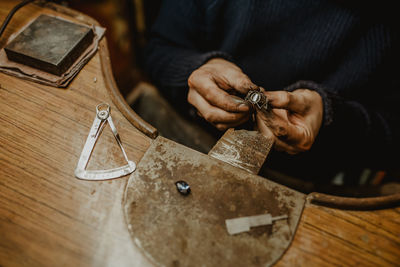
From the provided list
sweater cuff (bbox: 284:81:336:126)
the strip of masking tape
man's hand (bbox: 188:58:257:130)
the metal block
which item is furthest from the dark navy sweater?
the strip of masking tape

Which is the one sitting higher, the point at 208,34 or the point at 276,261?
the point at 208,34

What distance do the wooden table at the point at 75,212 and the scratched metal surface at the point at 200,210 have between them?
0.04m

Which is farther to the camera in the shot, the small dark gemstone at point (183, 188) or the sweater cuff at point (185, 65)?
the sweater cuff at point (185, 65)

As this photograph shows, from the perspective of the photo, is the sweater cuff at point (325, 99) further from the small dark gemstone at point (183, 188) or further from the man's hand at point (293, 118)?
the small dark gemstone at point (183, 188)

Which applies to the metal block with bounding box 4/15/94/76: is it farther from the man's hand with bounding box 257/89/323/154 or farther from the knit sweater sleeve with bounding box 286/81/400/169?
the knit sweater sleeve with bounding box 286/81/400/169

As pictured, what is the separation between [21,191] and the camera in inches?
25.7

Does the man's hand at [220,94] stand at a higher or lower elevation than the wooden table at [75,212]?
higher

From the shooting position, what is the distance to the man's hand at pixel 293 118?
0.86 metres

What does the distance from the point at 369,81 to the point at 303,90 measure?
18.7 inches

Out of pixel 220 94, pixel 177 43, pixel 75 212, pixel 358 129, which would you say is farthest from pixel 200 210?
pixel 177 43

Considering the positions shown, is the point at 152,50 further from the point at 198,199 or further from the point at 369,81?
the point at 369,81

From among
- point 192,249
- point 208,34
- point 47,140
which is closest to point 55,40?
point 47,140

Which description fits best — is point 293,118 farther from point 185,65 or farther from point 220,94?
point 185,65

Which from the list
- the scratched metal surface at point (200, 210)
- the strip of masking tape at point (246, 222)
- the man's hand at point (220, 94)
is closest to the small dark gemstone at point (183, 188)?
the scratched metal surface at point (200, 210)
